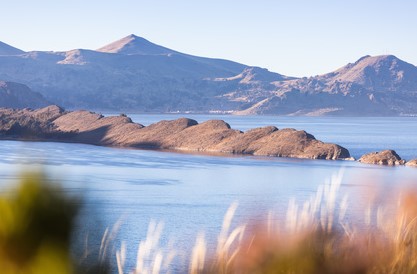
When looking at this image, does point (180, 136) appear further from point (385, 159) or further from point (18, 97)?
point (18, 97)

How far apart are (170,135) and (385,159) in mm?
16355

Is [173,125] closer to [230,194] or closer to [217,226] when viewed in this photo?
[230,194]

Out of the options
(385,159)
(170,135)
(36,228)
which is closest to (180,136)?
(170,135)

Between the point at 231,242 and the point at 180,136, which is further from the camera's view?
the point at 180,136

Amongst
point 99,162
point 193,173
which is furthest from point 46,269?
point 99,162

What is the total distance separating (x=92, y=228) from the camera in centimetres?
538

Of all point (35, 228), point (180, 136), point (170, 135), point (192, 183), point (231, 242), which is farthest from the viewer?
point (170, 135)

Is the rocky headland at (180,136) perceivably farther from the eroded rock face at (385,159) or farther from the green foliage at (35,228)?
the green foliage at (35,228)

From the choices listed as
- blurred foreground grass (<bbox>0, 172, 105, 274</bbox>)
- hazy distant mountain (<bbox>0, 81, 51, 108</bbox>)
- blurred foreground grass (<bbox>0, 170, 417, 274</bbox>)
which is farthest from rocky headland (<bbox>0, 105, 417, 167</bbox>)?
hazy distant mountain (<bbox>0, 81, 51, 108</bbox>)

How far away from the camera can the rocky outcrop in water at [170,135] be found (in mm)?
48656

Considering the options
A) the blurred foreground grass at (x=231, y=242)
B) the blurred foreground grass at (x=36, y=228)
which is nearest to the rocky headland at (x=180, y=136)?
the blurred foreground grass at (x=231, y=242)

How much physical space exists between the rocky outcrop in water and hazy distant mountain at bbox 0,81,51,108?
57.5 m

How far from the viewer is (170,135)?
55781 millimetres

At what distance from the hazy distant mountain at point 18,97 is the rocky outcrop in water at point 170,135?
57.5 m
